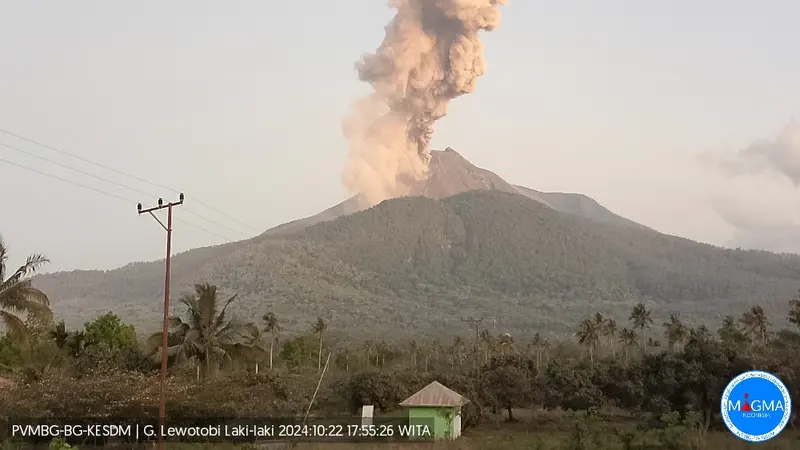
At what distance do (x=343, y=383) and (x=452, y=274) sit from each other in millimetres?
110816

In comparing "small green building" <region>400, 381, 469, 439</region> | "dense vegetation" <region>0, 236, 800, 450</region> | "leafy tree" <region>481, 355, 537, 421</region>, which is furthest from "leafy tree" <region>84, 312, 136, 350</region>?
"leafy tree" <region>481, 355, 537, 421</region>

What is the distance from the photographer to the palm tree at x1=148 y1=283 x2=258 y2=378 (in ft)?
85.6

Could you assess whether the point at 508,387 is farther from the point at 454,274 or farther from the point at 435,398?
the point at 454,274

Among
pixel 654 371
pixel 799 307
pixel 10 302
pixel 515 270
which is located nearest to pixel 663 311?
pixel 515 270

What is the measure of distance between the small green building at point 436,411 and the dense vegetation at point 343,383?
90 cm

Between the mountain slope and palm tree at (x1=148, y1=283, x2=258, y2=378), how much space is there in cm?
7505

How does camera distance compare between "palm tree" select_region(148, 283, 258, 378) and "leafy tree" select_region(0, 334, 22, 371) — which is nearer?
"palm tree" select_region(148, 283, 258, 378)

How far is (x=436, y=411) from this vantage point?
2611 cm

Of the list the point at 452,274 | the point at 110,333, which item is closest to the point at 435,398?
the point at 110,333

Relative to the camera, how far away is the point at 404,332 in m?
→ 103

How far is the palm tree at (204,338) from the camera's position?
26094 millimetres

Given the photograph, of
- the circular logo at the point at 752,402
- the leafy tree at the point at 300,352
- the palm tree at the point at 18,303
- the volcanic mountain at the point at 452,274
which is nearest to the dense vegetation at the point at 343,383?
the palm tree at the point at 18,303

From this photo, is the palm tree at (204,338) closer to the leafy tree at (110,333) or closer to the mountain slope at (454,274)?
the leafy tree at (110,333)

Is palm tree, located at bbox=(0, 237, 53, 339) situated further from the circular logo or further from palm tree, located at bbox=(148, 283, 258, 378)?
the circular logo
